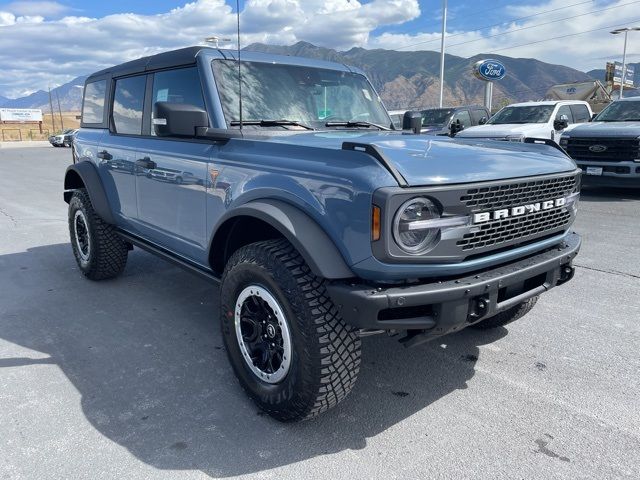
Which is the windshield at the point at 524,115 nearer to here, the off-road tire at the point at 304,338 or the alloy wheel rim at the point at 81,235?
the alloy wheel rim at the point at 81,235

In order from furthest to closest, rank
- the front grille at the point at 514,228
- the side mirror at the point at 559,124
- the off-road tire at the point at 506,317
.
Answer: the side mirror at the point at 559,124 → the off-road tire at the point at 506,317 → the front grille at the point at 514,228

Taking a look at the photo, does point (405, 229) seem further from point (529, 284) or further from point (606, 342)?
point (606, 342)

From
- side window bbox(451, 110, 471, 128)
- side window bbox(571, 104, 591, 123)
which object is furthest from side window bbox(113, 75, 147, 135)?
side window bbox(451, 110, 471, 128)

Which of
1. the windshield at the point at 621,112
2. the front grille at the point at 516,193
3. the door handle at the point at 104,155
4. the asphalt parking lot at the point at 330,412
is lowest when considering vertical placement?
the asphalt parking lot at the point at 330,412

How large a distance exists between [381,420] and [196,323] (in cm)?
186

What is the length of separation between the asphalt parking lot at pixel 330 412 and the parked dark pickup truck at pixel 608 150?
18.2 feet

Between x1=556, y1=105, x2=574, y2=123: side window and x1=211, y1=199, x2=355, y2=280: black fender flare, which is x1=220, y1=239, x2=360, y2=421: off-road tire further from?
x1=556, y1=105, x2=574, y2=123: side window

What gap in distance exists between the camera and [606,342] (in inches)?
141

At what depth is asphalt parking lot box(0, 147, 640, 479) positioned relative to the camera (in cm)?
239

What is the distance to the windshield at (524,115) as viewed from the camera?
12391 mm

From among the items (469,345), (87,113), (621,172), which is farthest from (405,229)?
(621,172)

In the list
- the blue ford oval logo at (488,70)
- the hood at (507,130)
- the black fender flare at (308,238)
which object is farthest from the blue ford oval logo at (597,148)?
the blue ford oval logo at (488,70)

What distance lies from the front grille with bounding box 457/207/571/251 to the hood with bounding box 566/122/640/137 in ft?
24.8

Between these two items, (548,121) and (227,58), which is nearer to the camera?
(227,58)
